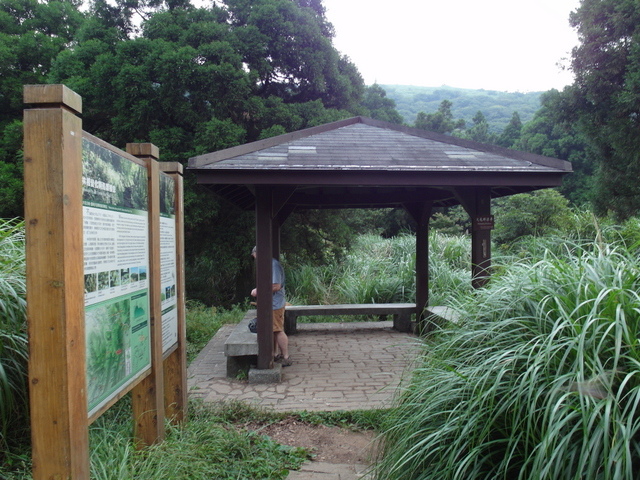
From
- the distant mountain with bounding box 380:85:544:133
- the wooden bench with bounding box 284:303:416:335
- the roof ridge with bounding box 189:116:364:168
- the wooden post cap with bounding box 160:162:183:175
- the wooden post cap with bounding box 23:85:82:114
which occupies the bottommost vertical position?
the wooden bench with bounding box 284:303:416:335

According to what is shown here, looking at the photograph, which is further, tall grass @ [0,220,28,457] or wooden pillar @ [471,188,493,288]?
wooden pillar @ [471,188,493,288]

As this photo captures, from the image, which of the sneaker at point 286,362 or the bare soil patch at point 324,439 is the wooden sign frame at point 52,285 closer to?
the bare soil patch at point 324,439

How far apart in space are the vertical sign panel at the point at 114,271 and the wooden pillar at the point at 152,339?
0.22 ft

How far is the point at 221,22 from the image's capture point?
449 inches

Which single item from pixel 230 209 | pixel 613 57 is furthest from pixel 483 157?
pixel 613 57

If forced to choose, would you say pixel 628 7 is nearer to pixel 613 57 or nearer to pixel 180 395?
pixel 613 57

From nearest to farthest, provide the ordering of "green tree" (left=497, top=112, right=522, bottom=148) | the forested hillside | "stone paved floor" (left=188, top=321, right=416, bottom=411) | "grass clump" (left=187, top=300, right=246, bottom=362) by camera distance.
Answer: "stone paved floor" (left=188, top=321, right=416, bottom=411) → "grass clump" (left=187, top=300, right=246, bottom=362) → the forested hillside → "green tree" (left=497, top=112, right=522, bottom=148)

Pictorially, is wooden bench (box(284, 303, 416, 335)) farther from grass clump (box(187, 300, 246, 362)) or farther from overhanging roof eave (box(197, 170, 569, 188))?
overhanging roof eave (box(197, 170, 569, 188))

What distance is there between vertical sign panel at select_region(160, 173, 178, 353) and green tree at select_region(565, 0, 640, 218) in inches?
413

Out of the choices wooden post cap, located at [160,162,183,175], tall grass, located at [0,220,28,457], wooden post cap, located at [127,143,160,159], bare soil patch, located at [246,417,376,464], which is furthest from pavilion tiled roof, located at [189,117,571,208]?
bare soil patch, located at [246,417,376,464]

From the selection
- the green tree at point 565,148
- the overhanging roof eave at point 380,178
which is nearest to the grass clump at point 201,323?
the overhanging roof eave at point 380,178

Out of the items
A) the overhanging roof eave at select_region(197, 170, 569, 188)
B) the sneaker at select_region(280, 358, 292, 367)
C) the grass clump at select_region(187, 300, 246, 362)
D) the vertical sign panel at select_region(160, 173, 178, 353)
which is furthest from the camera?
the grass clump at select_region(187, 300, 246, 362)

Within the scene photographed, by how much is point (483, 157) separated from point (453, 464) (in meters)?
4.20

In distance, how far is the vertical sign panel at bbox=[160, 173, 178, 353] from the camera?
325 cm
